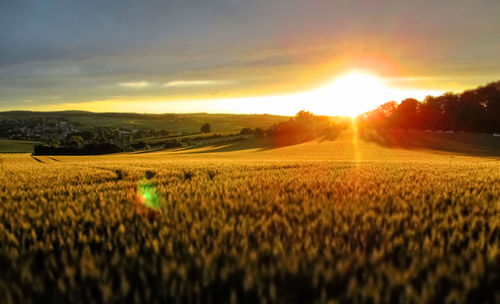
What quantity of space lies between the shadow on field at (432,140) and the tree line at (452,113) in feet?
28.2

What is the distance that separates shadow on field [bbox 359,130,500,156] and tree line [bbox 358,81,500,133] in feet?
28.2

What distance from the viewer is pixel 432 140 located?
56.1m

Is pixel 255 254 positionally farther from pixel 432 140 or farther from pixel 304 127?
pixel 304 127

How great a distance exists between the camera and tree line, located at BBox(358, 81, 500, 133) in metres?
65.8

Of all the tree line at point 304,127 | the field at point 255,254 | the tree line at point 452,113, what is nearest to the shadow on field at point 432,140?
the tree line at point 452,113

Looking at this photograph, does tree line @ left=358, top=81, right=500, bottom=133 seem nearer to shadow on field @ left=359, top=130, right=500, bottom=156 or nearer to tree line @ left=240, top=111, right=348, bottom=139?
shadow on field @ left=359, top=130, right=500, bottom=156

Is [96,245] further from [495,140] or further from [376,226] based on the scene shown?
[495,140]

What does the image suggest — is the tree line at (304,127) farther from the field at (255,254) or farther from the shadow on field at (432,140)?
the field at (255,254)

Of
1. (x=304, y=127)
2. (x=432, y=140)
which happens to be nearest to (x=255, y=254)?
(x=432, y=140)

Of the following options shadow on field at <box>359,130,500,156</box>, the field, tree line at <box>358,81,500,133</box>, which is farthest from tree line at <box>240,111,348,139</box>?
the field

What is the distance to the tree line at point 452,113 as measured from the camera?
216 feet

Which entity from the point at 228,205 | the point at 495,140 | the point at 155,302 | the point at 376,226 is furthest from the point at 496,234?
the point at 495,140

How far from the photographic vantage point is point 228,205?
173 inches

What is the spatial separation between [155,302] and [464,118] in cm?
8268
